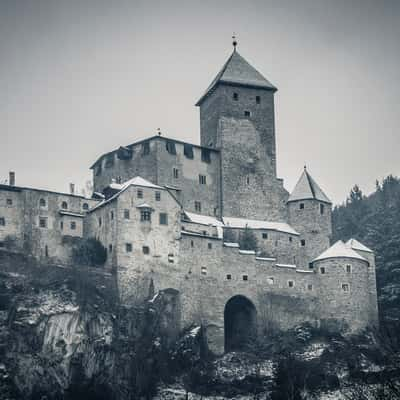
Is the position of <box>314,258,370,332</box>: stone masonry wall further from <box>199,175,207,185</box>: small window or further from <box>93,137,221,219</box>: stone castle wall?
<box>199,175,207,185</box>: small window

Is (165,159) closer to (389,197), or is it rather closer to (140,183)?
(140,183)

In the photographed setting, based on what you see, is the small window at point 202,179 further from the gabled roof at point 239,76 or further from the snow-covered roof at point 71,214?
the snow-covered roof at point 71,214

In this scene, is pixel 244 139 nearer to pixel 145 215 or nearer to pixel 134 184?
pixel 134 184

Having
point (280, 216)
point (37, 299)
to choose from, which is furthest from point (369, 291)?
point (37, 299)

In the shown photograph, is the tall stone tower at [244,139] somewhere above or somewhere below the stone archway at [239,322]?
above

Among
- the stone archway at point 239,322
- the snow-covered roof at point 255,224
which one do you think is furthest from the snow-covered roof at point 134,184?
the stone archway at point 239,322

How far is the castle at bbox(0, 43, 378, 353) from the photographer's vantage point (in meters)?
90.2

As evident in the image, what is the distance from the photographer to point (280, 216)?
105188mm

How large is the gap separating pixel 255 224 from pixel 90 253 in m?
19.5

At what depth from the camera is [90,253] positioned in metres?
89.6

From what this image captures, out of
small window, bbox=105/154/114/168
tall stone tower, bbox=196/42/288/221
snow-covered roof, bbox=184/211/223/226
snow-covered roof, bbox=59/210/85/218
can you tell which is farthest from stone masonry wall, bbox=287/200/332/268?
snow-covered roof, bbox=59/210/85/218

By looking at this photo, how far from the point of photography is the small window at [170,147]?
10144cm

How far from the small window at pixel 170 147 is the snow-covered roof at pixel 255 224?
7979 mm

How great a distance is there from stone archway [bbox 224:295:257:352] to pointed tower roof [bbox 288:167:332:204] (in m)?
14.3
